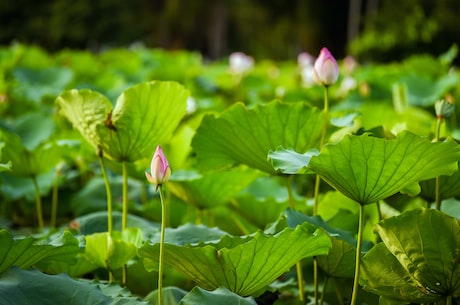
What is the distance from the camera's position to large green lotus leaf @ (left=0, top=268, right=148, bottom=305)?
3.02 feet

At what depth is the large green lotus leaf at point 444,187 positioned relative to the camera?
1184 mm

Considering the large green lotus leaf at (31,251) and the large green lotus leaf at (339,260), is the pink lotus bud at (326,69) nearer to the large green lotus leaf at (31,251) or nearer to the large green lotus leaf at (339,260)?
the large green lotus leaf at (339,260)

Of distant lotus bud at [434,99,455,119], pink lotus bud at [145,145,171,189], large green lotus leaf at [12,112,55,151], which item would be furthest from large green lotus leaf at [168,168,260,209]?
large green lotus leaf at [12,112,55,151]

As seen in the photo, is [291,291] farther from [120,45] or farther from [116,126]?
[120,45]

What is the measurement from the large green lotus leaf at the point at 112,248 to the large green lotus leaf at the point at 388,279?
0.32 m

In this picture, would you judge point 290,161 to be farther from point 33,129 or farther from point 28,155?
point 33,129

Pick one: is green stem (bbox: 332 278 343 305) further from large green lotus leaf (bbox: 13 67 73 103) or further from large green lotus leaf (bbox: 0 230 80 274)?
large green lotus leaf (bbox: 13 67 73 103)

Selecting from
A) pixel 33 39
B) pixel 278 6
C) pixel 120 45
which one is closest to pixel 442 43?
pixel 278 6

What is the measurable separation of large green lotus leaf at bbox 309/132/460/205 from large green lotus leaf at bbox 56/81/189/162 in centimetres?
37

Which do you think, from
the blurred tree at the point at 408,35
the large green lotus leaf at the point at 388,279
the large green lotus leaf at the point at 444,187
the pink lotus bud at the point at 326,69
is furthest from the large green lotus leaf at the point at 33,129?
the blurred tree at the point at 408,35

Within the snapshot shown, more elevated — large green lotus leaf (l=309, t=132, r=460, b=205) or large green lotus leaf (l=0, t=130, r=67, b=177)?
large green lotus leaf (l=309, t=132, r=460, b=205)

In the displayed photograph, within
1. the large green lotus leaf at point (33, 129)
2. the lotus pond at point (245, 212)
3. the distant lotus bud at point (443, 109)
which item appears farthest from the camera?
the large green lotus leaf at point (33, 129)

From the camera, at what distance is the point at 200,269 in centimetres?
100

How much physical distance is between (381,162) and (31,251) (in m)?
0.43
